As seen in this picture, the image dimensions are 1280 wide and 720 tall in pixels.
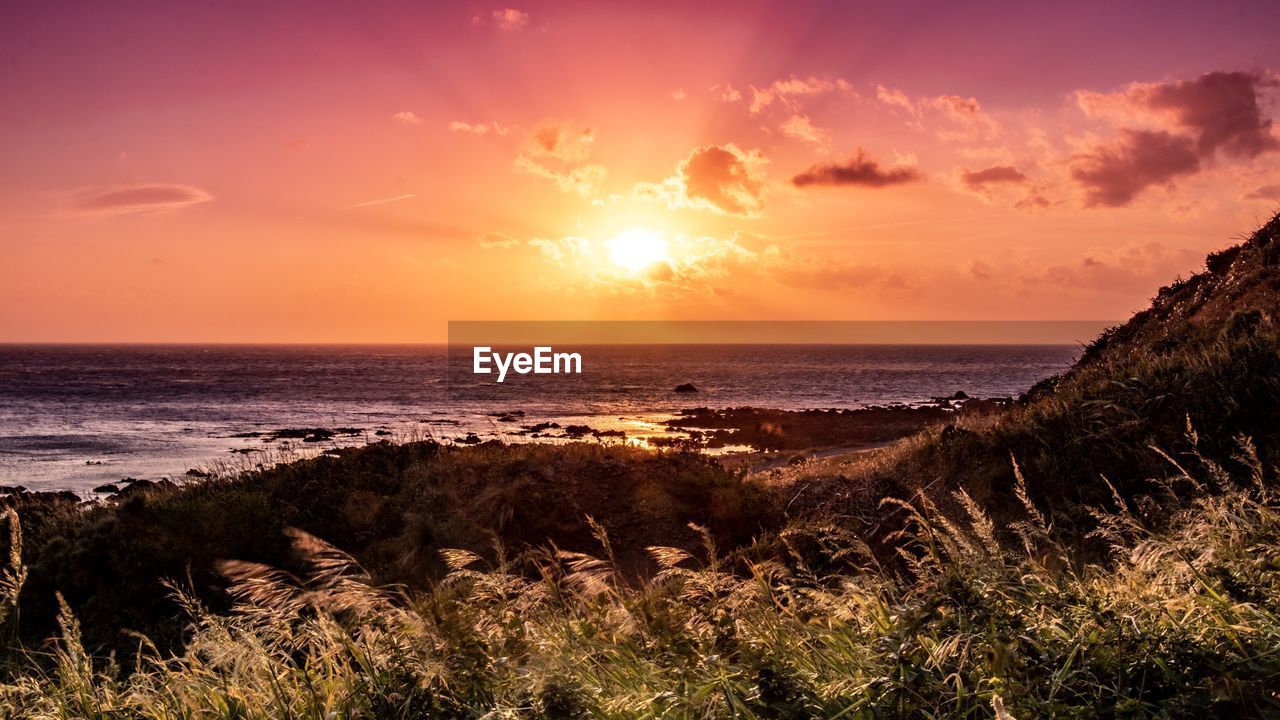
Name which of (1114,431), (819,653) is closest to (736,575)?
(1114,431)

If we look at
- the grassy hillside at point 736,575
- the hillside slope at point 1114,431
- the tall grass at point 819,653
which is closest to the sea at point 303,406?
the grassy hillside at point 736,575

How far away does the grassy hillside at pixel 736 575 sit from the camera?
3389 millimetres

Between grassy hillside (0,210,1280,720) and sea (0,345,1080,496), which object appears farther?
sea (0,345,1080,496)

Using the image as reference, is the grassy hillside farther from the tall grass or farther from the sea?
the sea

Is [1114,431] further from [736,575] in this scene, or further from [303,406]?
[303,406]

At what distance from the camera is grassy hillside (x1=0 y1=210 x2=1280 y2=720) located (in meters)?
3.39

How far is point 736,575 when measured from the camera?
32.3 ft

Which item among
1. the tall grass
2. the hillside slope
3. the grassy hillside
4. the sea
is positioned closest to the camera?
the tall grass

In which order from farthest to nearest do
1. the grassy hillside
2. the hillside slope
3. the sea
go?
the sea → the hillside slope → the grassy hillside

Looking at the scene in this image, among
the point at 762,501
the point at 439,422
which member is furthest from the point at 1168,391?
the point at 439,422

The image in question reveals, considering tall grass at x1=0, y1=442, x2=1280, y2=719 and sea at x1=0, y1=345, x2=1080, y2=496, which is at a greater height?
tall grass at x1=0, y1=442, x2=1280, y2=719

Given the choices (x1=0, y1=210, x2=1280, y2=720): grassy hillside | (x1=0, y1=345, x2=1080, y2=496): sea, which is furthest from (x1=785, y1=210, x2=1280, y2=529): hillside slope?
(x1=0, y1=345, x2=1080, y2=496): sea

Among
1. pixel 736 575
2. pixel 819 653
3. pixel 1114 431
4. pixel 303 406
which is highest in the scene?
pixel 1114 431

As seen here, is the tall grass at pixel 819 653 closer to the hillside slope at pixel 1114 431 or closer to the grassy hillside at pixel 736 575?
the grassy hillside at pixel 736 575
